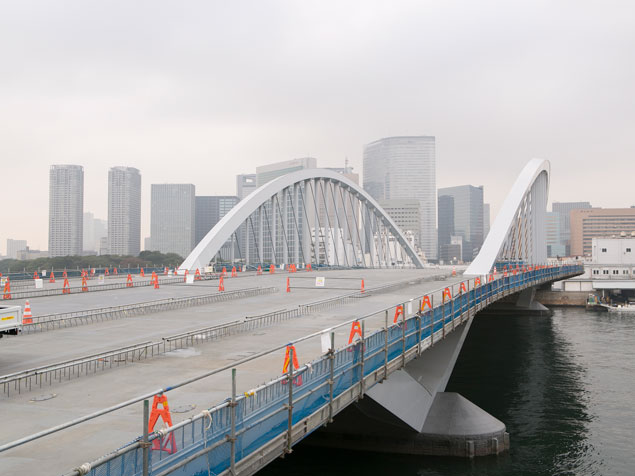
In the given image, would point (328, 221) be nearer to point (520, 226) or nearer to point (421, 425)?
point (520, 226)

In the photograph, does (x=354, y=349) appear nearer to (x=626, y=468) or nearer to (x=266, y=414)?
Answer: (x=266, y=414)

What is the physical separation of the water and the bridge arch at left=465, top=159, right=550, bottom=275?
783cm

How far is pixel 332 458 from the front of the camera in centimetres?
1938

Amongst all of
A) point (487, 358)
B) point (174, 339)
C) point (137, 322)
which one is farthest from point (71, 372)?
point (487, 358)

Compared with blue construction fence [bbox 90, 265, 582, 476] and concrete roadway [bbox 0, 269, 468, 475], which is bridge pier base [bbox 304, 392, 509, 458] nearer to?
concrete roadway [bbox 0, 269, 468, 475]

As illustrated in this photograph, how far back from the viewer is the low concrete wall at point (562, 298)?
90.9 m

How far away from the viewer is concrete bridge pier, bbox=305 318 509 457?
18.6 metres

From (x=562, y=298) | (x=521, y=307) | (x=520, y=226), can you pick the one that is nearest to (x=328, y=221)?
(x=520, y=226)

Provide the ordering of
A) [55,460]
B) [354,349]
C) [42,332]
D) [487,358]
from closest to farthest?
[55,460] < [354,349] < [42,332] < [487,358]

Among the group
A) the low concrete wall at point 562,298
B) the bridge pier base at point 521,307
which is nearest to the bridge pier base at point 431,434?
the bridge pier base at point 521,307

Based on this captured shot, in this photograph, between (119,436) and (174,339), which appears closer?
(119,436)

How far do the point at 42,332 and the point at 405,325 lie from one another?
1170 cm

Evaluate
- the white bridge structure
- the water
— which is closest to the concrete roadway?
the water

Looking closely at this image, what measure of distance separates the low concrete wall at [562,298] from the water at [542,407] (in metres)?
36.7
